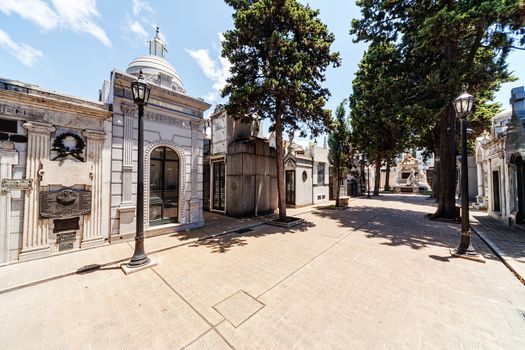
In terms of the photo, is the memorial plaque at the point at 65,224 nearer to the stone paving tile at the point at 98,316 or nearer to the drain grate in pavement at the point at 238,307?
the stone paving tile at the point at 98,316

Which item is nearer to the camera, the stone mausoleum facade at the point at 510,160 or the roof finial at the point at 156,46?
the stone mausoleum facade at the point at 510,160

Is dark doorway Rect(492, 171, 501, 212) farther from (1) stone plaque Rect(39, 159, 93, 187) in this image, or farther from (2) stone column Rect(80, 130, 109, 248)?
(1) stone plaque Rect(39, 159, 93, 187)

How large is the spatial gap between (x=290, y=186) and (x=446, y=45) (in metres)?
12.0

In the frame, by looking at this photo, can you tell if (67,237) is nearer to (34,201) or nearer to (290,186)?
(34,201)

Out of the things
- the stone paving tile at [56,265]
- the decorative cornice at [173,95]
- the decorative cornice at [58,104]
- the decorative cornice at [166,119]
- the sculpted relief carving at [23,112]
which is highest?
the decorative cornice at [173,95]

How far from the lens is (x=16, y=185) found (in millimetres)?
5332

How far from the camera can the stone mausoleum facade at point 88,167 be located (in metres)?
5.40

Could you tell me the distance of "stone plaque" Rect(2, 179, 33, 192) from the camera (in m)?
5.21

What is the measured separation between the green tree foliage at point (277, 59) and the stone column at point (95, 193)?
5.17 metres

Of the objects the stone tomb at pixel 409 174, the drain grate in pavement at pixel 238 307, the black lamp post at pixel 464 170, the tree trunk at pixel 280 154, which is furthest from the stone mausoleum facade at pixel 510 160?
the stone tomb at pixel 409 174

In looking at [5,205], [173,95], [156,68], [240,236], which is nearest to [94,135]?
[5,205]

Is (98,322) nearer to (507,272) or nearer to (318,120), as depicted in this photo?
(507,272)

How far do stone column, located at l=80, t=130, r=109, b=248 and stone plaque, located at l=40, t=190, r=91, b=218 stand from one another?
0.60 ft

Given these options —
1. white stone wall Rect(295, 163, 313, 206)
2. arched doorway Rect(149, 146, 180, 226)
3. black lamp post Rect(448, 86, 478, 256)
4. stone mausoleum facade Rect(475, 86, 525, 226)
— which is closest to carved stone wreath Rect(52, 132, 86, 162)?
arched doorway Rect(149, 146, 180, 226)
